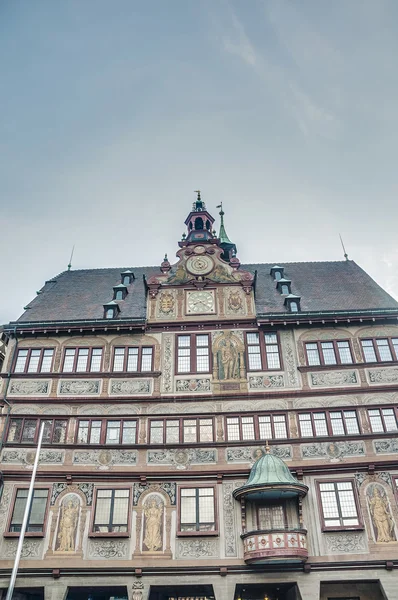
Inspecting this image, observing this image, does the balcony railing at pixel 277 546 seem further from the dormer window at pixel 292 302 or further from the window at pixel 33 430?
the dormer window at pixel 292 302

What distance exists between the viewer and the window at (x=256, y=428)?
21594 millimetres

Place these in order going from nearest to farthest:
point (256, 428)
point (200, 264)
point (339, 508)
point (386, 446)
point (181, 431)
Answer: point (339, 508), point (386, 446), point (256, 428), point (181, 431), point (200, 264)

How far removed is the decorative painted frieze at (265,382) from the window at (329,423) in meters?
1.75

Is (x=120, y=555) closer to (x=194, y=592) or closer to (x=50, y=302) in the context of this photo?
(x=194, y=592)

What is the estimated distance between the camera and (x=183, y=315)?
24781 mm

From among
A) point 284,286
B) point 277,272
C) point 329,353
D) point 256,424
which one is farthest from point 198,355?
point 277,272

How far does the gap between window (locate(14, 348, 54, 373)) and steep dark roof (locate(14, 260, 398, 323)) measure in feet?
6.48

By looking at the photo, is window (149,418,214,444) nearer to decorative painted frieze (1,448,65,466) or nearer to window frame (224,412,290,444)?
window frame (224,412,290,444)

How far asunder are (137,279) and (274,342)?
34.5 ft

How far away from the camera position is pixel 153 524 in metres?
20.1

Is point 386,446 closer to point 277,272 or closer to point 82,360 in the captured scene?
point 277,272

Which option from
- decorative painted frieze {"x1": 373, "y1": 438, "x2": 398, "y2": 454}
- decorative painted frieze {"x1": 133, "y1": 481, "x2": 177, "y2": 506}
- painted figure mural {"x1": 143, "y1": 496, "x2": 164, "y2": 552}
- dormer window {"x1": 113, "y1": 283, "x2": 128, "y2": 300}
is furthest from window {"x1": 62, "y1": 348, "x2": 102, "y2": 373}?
decorative painted frieze {"x1": 373, "y1": 438, "x2": 398, "y2": 454}

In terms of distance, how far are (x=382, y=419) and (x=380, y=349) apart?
350 centimetres

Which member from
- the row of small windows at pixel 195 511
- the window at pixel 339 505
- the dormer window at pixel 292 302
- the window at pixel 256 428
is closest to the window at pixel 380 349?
the dormer window at pixel 292 302
